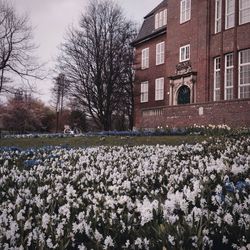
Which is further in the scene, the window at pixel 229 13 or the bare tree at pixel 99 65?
the bare tree at pixel 99 65

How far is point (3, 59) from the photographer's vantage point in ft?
122

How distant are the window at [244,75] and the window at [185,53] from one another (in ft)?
21.4

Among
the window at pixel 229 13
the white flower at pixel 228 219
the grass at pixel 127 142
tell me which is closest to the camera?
the white flower at pixel 228 219

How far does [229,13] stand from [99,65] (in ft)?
62.6

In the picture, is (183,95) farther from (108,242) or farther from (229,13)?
(108,242)

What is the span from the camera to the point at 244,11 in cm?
2708

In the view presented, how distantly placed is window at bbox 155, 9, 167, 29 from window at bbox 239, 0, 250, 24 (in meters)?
13.8

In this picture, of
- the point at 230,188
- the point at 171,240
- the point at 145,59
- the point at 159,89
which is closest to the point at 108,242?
the point at 171,240

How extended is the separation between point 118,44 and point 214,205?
43.1 meters

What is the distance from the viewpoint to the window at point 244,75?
1033 inches

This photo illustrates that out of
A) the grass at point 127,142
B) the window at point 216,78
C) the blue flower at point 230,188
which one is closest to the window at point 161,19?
the window at point 216,78

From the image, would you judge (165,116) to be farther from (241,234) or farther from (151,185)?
(241,234)

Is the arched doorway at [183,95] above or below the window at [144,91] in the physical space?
below

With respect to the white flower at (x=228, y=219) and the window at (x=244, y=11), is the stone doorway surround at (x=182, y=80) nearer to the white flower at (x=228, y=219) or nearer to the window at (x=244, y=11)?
the window at (x=244, y=11)
